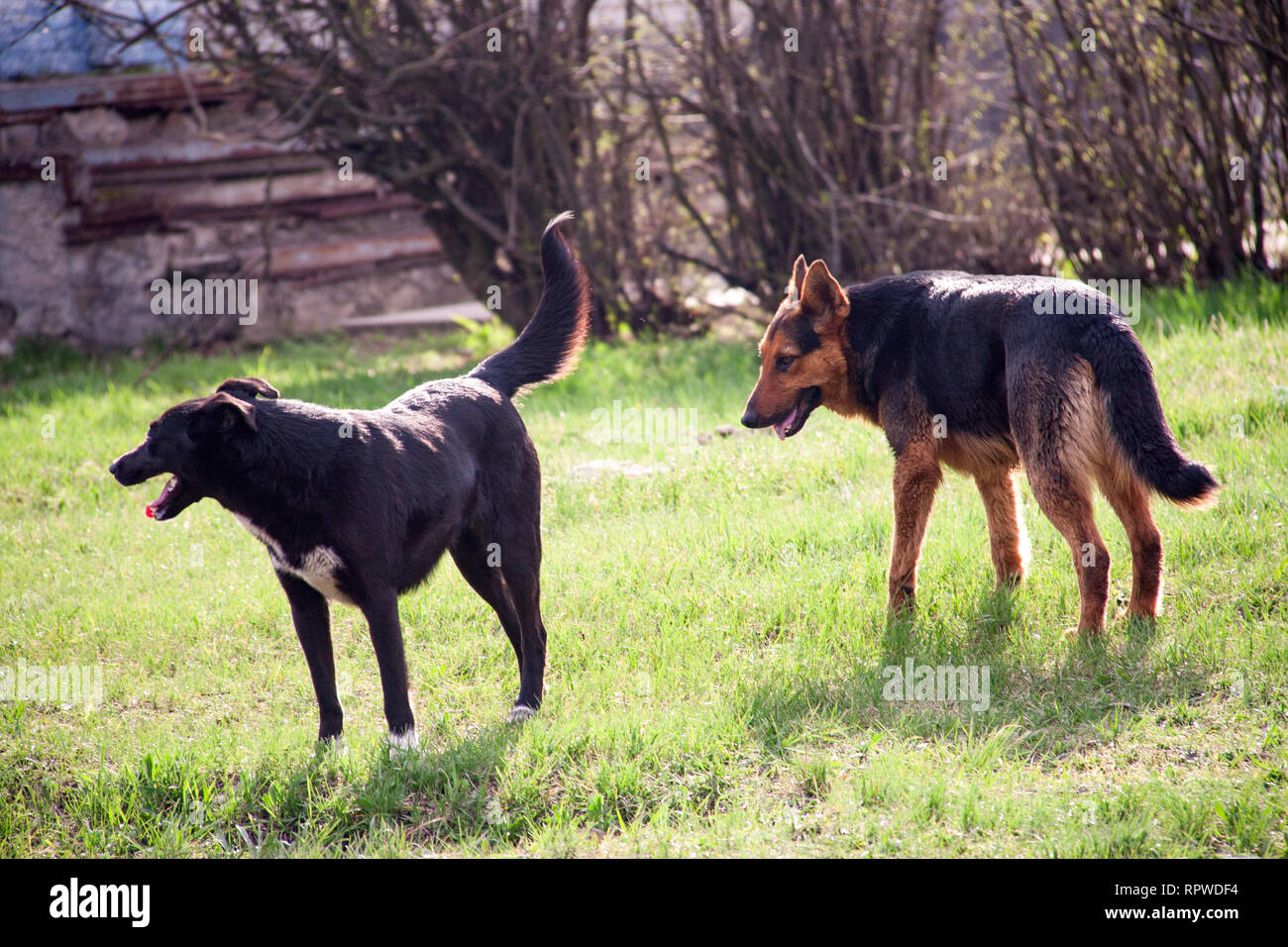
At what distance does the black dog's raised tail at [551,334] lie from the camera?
5.02 meters

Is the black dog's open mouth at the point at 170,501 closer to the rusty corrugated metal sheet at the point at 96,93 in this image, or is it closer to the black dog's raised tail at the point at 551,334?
the black dog's raised tail at the point at 551,334

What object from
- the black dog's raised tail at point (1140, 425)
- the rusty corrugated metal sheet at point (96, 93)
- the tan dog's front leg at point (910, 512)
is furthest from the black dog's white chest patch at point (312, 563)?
the rusty corrugated metal sheet at point (96, 93)

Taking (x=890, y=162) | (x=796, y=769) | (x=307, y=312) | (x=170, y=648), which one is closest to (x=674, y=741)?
(x=796, y=769)

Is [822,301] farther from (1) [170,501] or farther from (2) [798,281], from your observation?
(1) [170,501]

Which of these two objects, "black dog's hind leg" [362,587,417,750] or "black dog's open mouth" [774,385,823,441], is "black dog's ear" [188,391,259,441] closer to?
"black dog's hind leg" [362,587,417,750]

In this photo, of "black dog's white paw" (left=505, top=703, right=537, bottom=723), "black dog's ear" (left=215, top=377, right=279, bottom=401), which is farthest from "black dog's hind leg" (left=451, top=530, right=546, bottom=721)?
"black dog's ear" (left=215, top=377, right=279, bottom=401)

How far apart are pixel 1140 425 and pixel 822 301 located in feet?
5.54

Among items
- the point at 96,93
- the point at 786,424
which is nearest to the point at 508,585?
the point at 786,424

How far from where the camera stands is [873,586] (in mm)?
5453

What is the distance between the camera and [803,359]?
211 inches

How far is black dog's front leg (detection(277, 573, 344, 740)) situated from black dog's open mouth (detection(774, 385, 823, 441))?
2.47m

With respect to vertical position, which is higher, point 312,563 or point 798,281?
point 798,281

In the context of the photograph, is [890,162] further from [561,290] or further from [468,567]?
[468,567]

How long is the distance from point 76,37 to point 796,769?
13.2m
